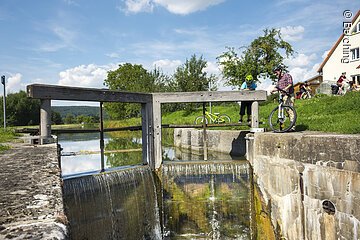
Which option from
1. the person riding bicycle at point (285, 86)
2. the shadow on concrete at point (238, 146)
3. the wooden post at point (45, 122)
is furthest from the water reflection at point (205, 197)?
the wooden post at point (45, 122)

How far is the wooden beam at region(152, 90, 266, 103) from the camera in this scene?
350 inches

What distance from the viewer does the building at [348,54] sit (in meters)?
26.9

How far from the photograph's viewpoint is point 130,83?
49.6m

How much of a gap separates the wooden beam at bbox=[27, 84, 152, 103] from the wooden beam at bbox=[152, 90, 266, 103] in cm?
49

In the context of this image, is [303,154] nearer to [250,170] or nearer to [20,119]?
[250,170]

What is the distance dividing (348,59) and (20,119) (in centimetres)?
3679

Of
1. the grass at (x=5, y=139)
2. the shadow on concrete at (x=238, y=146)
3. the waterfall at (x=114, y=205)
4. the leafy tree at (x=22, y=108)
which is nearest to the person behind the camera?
the grass at (x=5, y=139)

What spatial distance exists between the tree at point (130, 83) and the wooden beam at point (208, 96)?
25.1 m

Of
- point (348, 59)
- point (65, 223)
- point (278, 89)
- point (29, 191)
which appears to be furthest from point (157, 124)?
point (348, 59)

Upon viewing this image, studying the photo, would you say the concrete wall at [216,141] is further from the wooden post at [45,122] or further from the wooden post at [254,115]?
the wooden post at [45,122]

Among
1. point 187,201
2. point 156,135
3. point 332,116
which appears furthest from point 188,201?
point 332,116

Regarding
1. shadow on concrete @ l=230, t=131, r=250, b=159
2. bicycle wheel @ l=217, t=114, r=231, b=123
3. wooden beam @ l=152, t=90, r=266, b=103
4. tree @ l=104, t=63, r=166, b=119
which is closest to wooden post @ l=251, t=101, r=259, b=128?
wooden beam @ l=152, t=90, r=266, b=103

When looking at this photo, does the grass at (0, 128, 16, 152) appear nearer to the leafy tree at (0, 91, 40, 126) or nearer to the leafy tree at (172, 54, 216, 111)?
the leafy tree at (172, 54, 216, 111)

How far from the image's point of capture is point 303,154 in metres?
6.44
